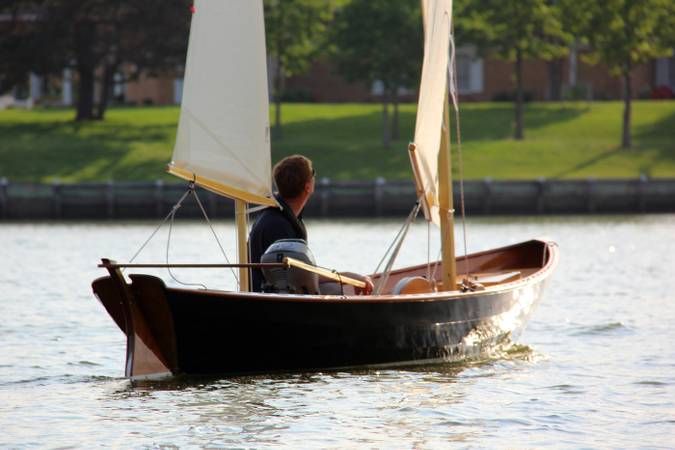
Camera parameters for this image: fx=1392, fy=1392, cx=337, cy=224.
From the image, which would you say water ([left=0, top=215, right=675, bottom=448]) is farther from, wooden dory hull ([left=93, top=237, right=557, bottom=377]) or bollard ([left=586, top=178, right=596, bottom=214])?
bollard ([left=586, top=178, right=596, bottom=214])

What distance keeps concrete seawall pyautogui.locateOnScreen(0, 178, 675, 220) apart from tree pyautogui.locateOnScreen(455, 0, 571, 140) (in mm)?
10105

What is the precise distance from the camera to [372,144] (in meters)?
61.5

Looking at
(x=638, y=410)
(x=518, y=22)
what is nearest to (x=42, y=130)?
(x=518, y=22)

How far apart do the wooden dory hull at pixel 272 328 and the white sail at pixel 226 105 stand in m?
1.32

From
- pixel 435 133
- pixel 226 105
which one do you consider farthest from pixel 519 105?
pixel 226 105

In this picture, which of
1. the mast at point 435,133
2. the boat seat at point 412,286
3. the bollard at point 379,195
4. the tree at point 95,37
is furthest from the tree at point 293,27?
the boat seat at point 412,286

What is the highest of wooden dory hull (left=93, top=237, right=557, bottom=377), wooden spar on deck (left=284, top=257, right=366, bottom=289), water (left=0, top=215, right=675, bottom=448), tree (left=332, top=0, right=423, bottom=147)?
tree (left=332, top=0, right=423, bottom=147)

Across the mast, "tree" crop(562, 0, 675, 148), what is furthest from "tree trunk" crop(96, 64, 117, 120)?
the mast

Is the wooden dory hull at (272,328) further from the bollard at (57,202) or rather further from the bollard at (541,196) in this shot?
the bollard at (57,202)

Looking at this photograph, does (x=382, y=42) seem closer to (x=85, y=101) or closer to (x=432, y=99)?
(x=85, y=101)

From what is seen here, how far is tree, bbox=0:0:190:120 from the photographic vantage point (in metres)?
63.3

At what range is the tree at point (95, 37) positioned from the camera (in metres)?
63.3

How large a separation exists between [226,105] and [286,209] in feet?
4.54

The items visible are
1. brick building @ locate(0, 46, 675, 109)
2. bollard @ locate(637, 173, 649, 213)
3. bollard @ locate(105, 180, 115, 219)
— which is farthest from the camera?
brick building @ locate(0, 46, 675, 109)
